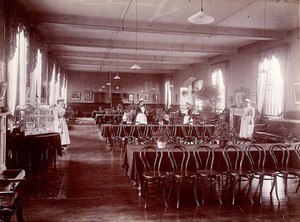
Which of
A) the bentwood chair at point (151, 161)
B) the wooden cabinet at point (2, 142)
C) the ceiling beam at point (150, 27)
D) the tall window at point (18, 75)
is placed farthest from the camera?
the ceiling beam at point (150, 27)

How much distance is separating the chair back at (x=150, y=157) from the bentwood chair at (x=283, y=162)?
185cm

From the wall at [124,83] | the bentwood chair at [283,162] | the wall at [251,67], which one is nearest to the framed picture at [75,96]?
the wall at [124,83]

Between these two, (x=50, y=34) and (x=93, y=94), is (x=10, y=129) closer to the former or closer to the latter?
(x=50, y=34)

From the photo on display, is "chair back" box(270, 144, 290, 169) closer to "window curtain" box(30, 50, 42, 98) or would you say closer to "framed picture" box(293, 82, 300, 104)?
"framed picture" box(293, 82, 300, 104)

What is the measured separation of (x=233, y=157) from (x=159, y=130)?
2.47 metres

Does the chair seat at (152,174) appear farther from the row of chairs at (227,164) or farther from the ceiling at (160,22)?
the ceiling at (160,22)

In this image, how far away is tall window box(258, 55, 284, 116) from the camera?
11.1 meters

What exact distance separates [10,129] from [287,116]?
26.0 ft

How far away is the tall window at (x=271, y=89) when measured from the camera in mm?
11115

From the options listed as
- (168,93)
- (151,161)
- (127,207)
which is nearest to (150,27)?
(151,161)

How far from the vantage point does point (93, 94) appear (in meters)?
25.4

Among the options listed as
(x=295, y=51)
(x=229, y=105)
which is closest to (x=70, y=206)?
(x=295, y=51)

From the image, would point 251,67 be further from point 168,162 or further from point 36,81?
point 168,162

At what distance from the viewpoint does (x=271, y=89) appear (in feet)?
38.0
